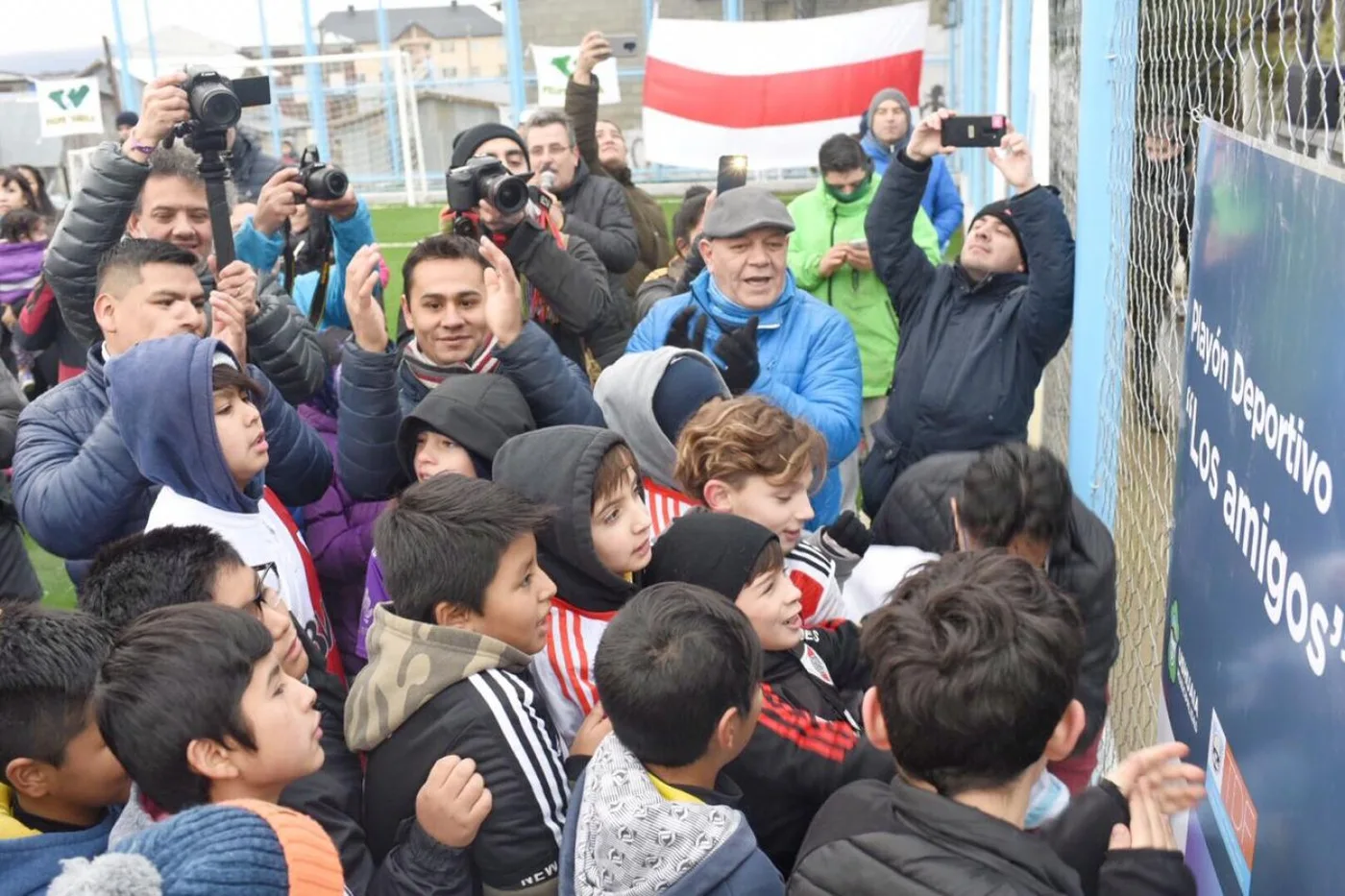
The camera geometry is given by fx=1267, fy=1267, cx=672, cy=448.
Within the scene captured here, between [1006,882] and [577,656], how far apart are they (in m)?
0.99

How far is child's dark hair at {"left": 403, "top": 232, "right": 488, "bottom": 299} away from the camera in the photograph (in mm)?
3184

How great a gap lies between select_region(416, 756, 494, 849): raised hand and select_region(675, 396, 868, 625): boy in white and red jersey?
0.79 meters

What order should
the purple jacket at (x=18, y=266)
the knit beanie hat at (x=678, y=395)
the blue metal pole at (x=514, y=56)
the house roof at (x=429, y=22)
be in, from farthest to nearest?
the house roof at (x=429, y=22), the blue metal pole at (x=514, y=56), the purple jacket at (x=18, y=266), the knit beanie hat at (x=678, y=395)

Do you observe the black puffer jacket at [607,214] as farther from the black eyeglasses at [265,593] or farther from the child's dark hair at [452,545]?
the child's dark hair at [452,545]

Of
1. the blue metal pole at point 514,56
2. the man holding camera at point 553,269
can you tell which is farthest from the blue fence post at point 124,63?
the man holding camera at point 553,269

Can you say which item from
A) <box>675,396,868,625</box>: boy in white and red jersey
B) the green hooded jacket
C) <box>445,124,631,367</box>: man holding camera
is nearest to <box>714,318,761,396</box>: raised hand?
<box>445,124,631,367</box>: man holding camera

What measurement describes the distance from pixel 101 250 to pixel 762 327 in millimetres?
1754

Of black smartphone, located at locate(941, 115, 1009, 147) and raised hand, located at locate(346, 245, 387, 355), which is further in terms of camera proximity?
black smartphone, located at locate(941, 115, 1009, 147)

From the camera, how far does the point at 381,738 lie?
1.95 metres

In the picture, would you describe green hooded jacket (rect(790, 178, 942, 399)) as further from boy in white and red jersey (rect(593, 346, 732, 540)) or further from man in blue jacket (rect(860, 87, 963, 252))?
boy in white and red jersey (rect(593, 346, 732, 540))

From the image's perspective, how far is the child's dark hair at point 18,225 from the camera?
6.05 m

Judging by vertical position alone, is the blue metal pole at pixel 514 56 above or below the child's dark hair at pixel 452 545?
above

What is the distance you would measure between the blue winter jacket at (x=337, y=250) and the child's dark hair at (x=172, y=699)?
6.97ft

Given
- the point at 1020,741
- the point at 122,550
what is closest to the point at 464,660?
the point at 122,550
